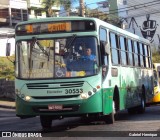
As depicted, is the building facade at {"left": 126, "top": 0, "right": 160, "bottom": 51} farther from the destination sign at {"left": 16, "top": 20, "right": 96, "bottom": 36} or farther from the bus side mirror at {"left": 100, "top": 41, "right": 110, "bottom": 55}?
the destination sign at {"left": 16, "top": 20, "right": 96, "bottom": 36}

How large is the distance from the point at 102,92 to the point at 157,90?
473 inches

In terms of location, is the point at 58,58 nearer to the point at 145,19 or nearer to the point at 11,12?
the point at 11,12

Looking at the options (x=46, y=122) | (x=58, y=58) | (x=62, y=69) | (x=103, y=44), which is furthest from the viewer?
(x=46, y=122)

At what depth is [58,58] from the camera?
13.0 meters

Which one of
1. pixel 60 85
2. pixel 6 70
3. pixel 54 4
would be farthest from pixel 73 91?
pixel 54 4

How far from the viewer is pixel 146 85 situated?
21.4m

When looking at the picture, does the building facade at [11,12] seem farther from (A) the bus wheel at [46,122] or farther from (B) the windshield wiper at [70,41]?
(B) the windshield wiper at [70,41]

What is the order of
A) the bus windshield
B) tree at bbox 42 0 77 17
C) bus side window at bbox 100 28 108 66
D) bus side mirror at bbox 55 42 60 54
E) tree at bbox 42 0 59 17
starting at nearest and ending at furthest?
the bus windshield < bus side mirror at bbox 55 42 60 54 < bus side window at bbox 100 28 108 66 < tree at bbox 42 0 77 17 < tree at bbox 42 0 59 17

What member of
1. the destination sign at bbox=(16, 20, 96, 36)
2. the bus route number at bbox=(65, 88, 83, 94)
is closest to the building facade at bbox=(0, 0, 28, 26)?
the destination sign at bbox=(16, 20, 96, 36)

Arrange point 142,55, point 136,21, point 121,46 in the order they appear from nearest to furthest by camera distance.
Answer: point 121,46
point 142,55
point 136,21

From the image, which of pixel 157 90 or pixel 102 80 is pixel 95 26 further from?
pixel 157 90

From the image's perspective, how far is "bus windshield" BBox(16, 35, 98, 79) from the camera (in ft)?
42.4

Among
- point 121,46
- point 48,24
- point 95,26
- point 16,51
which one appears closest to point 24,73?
point 16,51

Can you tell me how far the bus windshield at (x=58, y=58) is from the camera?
12922 millimetres
